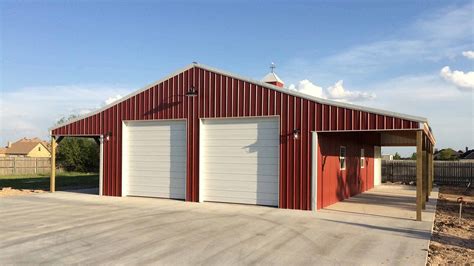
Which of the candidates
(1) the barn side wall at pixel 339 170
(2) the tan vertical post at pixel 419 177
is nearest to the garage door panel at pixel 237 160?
(1) the barn side wall at pixel 339 170

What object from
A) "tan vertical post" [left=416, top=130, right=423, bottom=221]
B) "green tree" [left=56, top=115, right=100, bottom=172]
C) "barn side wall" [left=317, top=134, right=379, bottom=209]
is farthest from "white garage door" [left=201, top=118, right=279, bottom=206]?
"green tree" [left=56, top=115, right=100, bottom=172]

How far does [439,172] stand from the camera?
30.2 meters

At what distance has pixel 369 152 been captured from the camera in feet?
79.5

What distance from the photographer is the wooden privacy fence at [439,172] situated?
29359 mm

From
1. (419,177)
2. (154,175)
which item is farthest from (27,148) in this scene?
(419,177)

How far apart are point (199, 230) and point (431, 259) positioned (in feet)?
15.0

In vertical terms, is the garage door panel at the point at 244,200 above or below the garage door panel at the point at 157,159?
below

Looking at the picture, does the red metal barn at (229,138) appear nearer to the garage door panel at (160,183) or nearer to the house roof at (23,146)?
the garage door panel at (160,183)

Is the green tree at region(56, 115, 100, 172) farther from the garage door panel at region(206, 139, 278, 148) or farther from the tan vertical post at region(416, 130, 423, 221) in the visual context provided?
the tan vertical post at region(416, 130, 423, 221)

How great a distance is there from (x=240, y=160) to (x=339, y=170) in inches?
160

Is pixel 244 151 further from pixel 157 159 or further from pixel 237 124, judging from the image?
pixel 157 159

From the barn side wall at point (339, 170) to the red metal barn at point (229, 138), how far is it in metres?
0.04

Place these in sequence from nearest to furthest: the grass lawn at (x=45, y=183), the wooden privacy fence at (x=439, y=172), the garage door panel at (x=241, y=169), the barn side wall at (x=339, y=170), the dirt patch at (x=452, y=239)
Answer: the dirt patch at (x=452, y=239)
the barn side wall at (x=339, y=170)
the garage door panel at (x=241, y=169)
the grass lawn at (x=45, y=183)
the wooden privacy fence at (x=439, y=172)

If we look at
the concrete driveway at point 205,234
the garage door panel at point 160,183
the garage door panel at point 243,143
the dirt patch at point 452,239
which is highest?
the garage door panel at point 243,143
